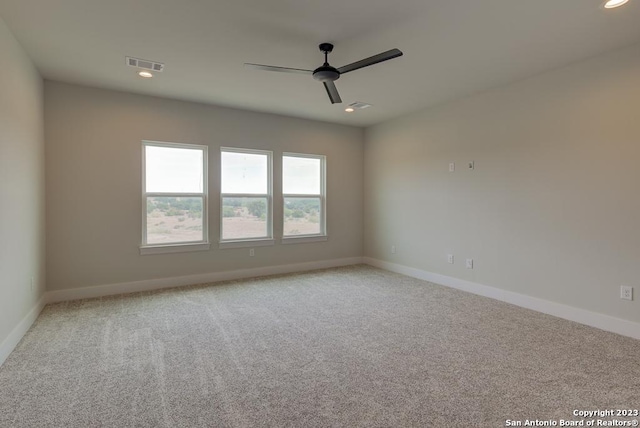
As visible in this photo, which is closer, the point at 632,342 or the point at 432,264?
the point at 632,342

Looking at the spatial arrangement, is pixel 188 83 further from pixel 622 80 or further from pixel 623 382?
pixel 623 382

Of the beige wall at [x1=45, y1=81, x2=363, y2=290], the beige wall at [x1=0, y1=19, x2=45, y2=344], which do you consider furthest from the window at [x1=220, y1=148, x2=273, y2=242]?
Answer: the beige wall at [x1=0, y1=19, x2=45, y2=344]

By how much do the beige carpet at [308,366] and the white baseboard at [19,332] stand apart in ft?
0.20

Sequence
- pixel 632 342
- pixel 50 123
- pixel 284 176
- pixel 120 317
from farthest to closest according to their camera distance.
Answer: pixel 284 176
pixel 50 123
pixel 120 317
pixel 632 342

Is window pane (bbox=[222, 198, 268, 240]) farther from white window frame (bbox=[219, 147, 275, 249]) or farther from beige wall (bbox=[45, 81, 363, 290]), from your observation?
beige wall (bbox=[45, 81, 363, 290])

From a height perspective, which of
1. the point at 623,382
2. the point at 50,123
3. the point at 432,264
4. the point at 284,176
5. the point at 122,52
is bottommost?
the point at 623,382

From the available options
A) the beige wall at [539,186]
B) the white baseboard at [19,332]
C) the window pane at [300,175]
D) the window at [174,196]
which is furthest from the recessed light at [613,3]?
the white baseboard at [19,332]

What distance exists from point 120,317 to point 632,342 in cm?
492

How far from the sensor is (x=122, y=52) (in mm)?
3154

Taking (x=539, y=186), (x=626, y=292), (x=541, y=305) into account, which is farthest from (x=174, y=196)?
(x=626, y=292)

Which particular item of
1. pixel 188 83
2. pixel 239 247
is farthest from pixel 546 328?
pixel 188 83

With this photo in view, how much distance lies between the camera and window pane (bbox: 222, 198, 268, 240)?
5109 millimetres

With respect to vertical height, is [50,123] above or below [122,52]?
below

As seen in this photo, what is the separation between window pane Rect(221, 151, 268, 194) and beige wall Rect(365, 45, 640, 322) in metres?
2.41
